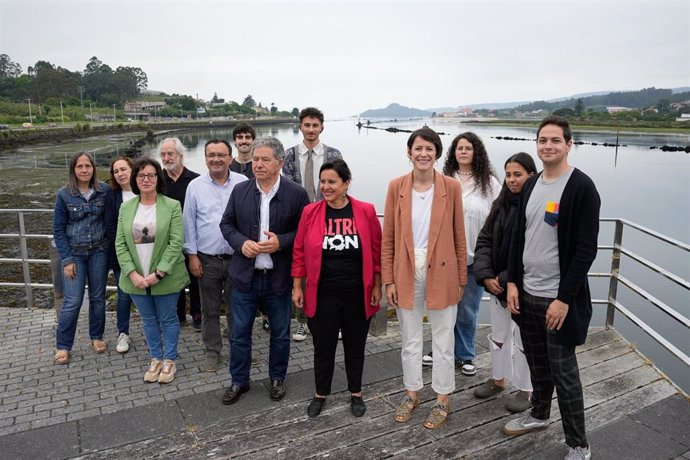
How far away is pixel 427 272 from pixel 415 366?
65 centimetres

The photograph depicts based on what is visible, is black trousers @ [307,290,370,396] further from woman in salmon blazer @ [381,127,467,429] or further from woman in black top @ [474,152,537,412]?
woman in black top @ [474,152,537,412]

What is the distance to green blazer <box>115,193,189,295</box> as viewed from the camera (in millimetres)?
3791

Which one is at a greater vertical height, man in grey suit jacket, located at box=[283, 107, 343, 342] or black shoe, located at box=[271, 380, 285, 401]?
man in grey suit jacket, located at box=[283, 107, 343, 342]

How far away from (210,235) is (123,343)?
140cm

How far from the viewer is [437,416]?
10.4ft

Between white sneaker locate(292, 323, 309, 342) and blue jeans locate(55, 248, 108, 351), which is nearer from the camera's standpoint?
blue jeans locate(55, 248, 108, 351)

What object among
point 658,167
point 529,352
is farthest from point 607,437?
point 658,167

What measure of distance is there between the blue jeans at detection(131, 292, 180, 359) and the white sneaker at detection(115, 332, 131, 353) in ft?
1.89

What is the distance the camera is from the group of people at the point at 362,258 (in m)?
2.78

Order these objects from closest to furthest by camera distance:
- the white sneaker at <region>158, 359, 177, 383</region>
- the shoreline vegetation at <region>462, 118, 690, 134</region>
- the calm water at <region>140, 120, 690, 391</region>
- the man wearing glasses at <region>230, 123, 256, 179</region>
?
1. the white sneaker at <region>158, 359, 177, 383</region>
2. the man wearing glasses at <region>230, 123, 256, 179</region>
3. the calm water at <region>140, 120, 690, 391</region>
4. the shoreline vegetation at <region>462, 118, 690, 134</region>

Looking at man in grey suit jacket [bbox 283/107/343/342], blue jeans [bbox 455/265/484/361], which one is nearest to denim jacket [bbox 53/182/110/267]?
man in grey suit jacket [bbox 283/107/343/342]

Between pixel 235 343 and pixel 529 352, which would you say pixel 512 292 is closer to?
pixel 529 352

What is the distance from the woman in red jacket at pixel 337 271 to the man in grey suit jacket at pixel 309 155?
118 centimetres

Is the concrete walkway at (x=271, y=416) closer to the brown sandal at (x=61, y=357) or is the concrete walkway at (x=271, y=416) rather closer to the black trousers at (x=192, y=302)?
the brown sandal at (x=61, y=357)
